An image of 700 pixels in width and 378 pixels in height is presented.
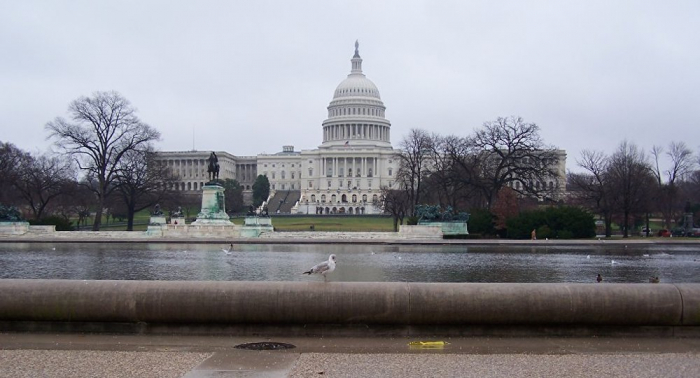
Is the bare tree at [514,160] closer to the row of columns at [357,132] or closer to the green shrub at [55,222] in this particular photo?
the green shrub at [55,222]

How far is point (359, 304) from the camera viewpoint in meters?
7.96

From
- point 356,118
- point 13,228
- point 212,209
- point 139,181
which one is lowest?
point 13,228

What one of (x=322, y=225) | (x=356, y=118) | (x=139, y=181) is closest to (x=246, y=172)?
(x=356, y=118)

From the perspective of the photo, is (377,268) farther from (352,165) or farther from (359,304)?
(352,165)

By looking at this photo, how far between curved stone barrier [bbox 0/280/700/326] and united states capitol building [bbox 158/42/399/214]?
13029 cm

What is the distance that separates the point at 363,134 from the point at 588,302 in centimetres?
15308

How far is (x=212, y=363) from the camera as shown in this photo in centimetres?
680

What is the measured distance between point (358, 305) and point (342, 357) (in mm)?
986

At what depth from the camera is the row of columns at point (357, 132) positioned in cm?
16012

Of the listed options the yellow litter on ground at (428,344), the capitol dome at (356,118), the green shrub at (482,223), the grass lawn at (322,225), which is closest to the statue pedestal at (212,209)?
the grass lawn at (322,225)

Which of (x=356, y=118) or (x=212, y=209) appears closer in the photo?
(x=212, y=209)

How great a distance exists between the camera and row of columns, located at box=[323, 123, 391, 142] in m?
160

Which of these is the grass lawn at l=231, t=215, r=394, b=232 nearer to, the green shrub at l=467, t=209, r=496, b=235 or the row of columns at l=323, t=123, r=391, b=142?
the green shrub at l=467, t=209, r=496, b=235

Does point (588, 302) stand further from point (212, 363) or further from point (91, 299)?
point (91, 299)
